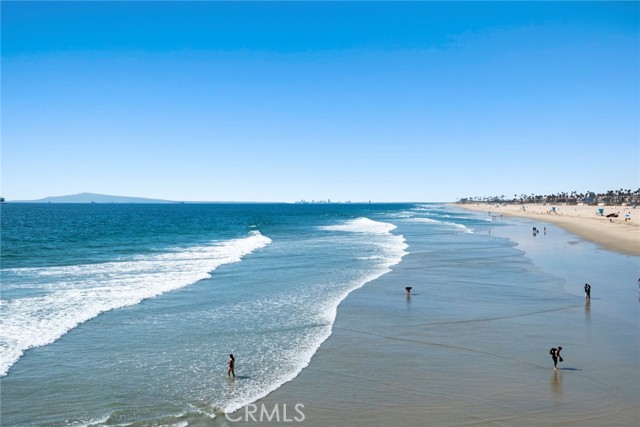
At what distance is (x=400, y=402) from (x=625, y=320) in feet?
44.7

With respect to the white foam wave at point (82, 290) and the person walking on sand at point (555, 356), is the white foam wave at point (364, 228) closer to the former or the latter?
the white foam wave at point (82, 290)

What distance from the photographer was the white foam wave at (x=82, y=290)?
19.2 metres

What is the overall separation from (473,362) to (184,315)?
1299 centimetres

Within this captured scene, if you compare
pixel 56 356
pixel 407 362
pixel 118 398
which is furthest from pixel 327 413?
pixel 56 356

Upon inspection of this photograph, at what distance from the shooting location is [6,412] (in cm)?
1266

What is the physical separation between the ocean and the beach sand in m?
0.46

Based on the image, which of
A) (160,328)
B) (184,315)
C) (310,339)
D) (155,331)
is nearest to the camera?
(310,339)

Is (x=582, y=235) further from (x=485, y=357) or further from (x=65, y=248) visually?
(x=65, y=248)

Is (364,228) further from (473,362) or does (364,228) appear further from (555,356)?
(555,356)

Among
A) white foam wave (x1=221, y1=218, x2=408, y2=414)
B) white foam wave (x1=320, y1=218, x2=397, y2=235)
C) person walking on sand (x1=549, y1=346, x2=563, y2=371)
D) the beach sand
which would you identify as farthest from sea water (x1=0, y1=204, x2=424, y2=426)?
white foam wave (x1=320, y1=218, x2=397, y2=235)

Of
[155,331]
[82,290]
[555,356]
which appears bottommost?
[155,331]

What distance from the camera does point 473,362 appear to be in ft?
52.6

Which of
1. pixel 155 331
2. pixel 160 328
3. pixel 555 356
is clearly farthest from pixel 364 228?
pixel 555 356

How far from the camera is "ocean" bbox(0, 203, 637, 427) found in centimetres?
1363
